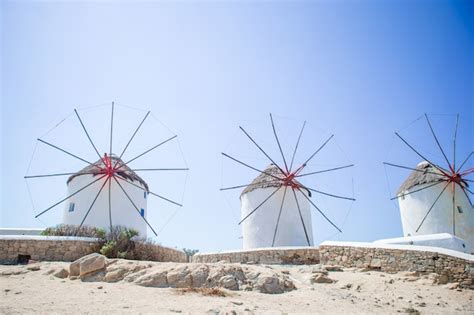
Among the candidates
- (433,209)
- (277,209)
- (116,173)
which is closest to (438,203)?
(433,209)

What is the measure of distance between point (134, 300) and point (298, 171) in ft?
49.1

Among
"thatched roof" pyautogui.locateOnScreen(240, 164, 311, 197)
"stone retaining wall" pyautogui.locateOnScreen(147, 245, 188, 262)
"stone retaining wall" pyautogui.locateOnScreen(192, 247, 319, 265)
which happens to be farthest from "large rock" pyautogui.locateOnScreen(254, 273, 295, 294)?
"thatched roof" pyautogui.locateOnScreen(240, 164, 311, 197)

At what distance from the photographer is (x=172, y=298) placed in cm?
795

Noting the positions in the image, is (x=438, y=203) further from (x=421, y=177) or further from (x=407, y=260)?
(x=407, y=260)

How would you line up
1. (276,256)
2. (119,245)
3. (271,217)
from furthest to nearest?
1. (271,217)
2. (276,256)
3. (119,245)

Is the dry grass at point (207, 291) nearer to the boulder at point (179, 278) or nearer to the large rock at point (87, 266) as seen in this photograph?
the boulder at point (179, 278)

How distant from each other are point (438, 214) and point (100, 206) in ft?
68.6

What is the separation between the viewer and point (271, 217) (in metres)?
20.2

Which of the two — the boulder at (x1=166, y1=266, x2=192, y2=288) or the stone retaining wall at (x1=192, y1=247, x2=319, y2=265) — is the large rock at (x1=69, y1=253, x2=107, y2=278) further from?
the stone retaining wall at (x1=192, y1=247, x2=319, y2=265)

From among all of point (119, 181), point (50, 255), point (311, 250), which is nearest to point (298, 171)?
point (311, 250)

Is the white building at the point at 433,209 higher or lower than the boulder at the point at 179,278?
higher

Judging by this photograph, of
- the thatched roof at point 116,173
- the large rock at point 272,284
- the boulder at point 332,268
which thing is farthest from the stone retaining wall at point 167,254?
the boulder at point 332,268

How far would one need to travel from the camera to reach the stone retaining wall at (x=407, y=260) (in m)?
9.88

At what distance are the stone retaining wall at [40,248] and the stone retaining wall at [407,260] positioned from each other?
A: 9737 mm
